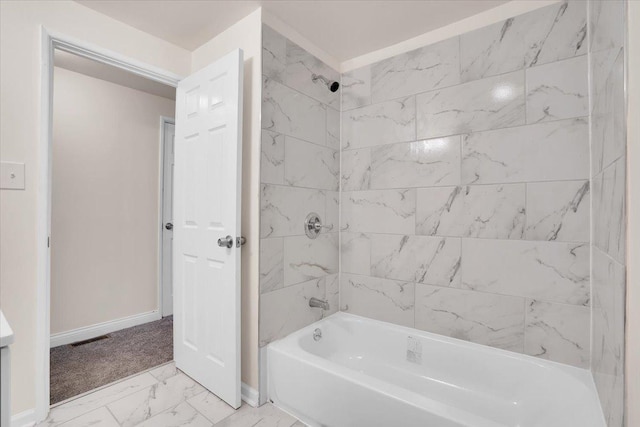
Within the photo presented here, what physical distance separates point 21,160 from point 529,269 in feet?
9.15

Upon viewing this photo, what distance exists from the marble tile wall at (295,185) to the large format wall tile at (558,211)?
1.29 m

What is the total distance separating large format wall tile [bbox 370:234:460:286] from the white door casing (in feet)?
7.33

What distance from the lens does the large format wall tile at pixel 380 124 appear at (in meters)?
2.11

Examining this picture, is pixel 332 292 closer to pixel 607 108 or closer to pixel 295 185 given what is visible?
pixel 295 185

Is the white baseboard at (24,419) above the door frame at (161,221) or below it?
below

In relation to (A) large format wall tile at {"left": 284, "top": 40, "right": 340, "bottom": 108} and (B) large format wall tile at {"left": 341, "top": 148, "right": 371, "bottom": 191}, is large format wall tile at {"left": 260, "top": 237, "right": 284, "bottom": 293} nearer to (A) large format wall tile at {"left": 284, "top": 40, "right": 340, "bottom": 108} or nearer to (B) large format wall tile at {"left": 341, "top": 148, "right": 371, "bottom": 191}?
(B) large format wall tile at {"left": 341, "top": 148, "right": 371, "bottom": 191}

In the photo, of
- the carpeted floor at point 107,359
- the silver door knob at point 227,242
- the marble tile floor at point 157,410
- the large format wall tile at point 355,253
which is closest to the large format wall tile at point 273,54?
the silver door knob at point 227,242

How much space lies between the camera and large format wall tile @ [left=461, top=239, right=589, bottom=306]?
1565mm

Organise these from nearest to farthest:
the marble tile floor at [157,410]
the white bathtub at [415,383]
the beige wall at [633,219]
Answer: the beige wall at [633,219] → the white bathtub at [415,383] → the marble tile floor at [157,410]

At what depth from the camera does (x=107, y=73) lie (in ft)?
8.76

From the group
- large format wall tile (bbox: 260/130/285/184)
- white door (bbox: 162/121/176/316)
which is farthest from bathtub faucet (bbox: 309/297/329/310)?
white door (bbox: 162/121/176/316)

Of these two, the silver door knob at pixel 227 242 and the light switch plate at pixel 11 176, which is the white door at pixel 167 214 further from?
the silver door knob at pixel 227 242

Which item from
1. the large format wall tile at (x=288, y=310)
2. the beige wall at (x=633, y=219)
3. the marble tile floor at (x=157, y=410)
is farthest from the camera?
the large format wall tile at (x=288, y=310)

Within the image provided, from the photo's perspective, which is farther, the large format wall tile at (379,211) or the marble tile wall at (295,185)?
the large format wall tile at (379,211)
